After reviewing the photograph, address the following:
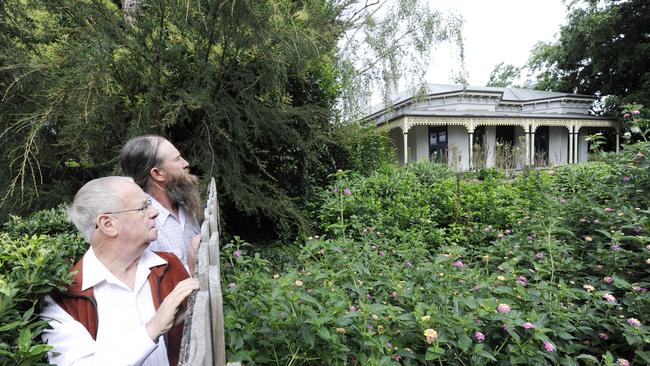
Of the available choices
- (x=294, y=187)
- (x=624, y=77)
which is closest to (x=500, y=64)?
(x=624, y=77)

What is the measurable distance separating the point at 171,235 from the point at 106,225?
0.63m

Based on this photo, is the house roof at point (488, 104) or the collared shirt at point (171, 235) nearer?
the collared shirt at point (171, 235)

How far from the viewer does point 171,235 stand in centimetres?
185

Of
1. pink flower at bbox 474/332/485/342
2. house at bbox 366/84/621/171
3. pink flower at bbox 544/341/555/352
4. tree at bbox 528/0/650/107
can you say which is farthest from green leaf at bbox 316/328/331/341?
tree at bbox 528/0/650/107

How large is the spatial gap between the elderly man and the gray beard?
59 centimetres

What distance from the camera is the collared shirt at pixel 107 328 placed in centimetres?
102

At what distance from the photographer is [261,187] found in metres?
4.84

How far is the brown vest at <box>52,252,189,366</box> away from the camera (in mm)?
1097

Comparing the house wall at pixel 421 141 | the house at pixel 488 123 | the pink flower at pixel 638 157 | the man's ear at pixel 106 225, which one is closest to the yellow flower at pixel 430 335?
the man's ear at pixel 106 225

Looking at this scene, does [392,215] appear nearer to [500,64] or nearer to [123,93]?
[123,93]

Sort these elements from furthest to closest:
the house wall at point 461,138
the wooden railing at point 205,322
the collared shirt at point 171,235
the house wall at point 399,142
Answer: the house wall at point 399,142 < the house wall at point 461,138 < the collared shirt at point 171,235 < the wooden railing at point 205,322

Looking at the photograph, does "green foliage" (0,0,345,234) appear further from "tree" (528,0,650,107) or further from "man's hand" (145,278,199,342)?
"tree" (528,0,650,107)

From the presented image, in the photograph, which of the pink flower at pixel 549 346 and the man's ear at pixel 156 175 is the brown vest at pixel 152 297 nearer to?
the man's ear at pixel 156 175

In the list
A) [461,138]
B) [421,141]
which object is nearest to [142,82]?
[421,141]
